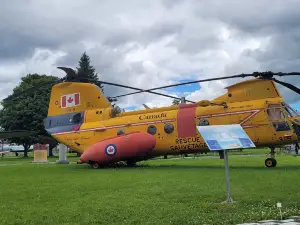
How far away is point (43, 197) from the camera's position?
32.1 ft

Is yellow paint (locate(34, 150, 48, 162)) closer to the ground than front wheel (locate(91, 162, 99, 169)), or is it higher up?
higher up

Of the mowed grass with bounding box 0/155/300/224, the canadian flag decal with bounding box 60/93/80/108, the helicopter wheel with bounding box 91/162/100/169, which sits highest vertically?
the canadian flag decal with bounding box 60/93/80/108

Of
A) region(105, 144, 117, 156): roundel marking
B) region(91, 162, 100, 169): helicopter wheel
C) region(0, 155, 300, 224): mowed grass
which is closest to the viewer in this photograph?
region(0, 155, 300, 224): mowed grass

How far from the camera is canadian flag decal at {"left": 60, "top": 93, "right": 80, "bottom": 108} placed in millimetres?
24297

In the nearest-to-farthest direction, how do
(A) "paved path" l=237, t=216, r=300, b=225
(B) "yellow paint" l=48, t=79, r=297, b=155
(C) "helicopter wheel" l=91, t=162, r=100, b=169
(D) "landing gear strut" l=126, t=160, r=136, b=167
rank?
1. (A) "paved path" l=237, t=216, r=300, b=225
2. (B) "yellow paint" l=48, t=79, r=297, b=155
3. (C) "helicopter wheel" l=91, t=162, r=100, b=169
4. (D) "landing gear strut" l=126, t=160, r=136, b=167

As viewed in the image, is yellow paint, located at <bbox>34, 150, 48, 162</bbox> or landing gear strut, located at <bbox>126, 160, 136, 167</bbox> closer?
landing gear strut, located at <bbox>126, 160, 136, 167</bbox>

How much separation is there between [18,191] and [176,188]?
15.4ft

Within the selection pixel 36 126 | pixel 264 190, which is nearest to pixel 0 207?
pixel 264 190

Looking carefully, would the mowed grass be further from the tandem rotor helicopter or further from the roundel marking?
the roundel marking

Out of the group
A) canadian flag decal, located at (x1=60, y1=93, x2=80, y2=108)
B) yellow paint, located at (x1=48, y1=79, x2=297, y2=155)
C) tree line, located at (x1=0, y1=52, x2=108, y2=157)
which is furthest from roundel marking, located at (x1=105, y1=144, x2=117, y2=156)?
tree line, located at (x1=0, y1=52, x2=108, y2=157)

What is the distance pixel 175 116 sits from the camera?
20.7 metres

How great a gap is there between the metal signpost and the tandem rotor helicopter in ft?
23.4

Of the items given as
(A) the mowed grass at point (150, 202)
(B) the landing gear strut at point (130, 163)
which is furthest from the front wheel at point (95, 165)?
(A) the mowed grass at point (150, 202)

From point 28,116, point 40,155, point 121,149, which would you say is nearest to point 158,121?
point 121,149
